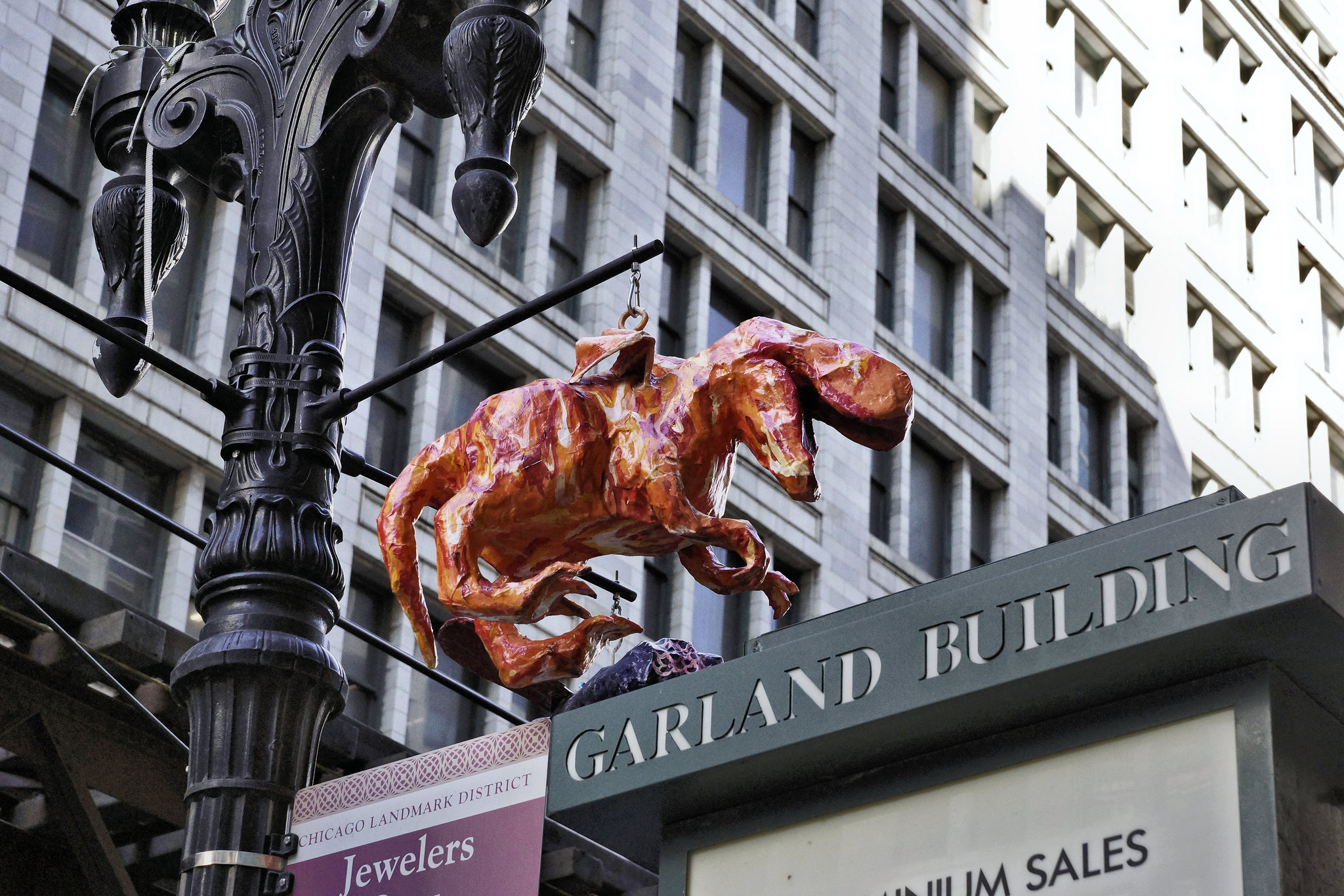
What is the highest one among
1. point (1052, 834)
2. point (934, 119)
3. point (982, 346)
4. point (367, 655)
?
point (934, 119)

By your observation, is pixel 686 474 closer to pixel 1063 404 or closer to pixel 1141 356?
pixel 1063 404

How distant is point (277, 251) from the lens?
20.6ft

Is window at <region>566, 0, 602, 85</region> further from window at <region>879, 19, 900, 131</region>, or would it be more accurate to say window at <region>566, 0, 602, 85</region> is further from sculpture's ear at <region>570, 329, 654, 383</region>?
sculpture's ear at <region>570, 329, 654, 383</region>

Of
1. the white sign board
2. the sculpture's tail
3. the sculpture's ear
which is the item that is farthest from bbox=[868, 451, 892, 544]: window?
the white sign board

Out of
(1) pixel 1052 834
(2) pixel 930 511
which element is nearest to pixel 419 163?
(2) pixel 930 511

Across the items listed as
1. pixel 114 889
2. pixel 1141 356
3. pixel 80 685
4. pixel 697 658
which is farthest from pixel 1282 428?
pixel 697 658

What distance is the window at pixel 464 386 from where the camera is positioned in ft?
86.8

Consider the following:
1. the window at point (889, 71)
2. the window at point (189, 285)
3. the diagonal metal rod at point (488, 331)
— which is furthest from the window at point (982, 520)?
the diagonal metal rod at point (488, 331)

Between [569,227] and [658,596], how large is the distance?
16.8ft

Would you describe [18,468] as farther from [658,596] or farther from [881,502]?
[881,502]

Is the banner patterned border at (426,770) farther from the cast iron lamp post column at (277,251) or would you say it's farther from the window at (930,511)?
the window at (930,511)

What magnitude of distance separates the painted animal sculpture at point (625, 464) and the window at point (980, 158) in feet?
109

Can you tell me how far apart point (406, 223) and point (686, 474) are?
21145 mm

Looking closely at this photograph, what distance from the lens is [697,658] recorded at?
5.64m
